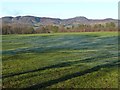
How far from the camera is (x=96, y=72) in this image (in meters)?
19.2

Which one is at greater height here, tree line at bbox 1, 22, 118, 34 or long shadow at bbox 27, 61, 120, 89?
tree line at bbox 1, 22, 118, 34

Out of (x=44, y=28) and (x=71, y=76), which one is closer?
(x=71, y=76)

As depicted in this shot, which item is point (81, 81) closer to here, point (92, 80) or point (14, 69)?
point (92, 80)

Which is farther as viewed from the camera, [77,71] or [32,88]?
Answer: [77,71]

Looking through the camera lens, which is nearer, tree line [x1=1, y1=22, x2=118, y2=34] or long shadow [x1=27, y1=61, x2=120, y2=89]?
long shadow [x1=27, y1=61, x2=120, y2=89]

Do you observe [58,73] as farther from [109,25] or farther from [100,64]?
[109,25]

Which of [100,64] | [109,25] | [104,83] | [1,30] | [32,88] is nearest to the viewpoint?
[32,88]

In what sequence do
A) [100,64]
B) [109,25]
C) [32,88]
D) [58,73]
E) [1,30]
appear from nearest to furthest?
1. [32,88]
2. [58,73]
3. [100,64]
4. [1,30]
5. [109,25]

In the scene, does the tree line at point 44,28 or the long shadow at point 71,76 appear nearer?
A: the long shadow at point 71,76

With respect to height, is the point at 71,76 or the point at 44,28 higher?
the point at 44,28

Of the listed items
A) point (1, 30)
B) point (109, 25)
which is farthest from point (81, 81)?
point (109, 25)

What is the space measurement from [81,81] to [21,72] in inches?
200

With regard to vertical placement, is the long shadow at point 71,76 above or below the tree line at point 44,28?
below

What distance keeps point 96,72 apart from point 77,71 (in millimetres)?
1416
